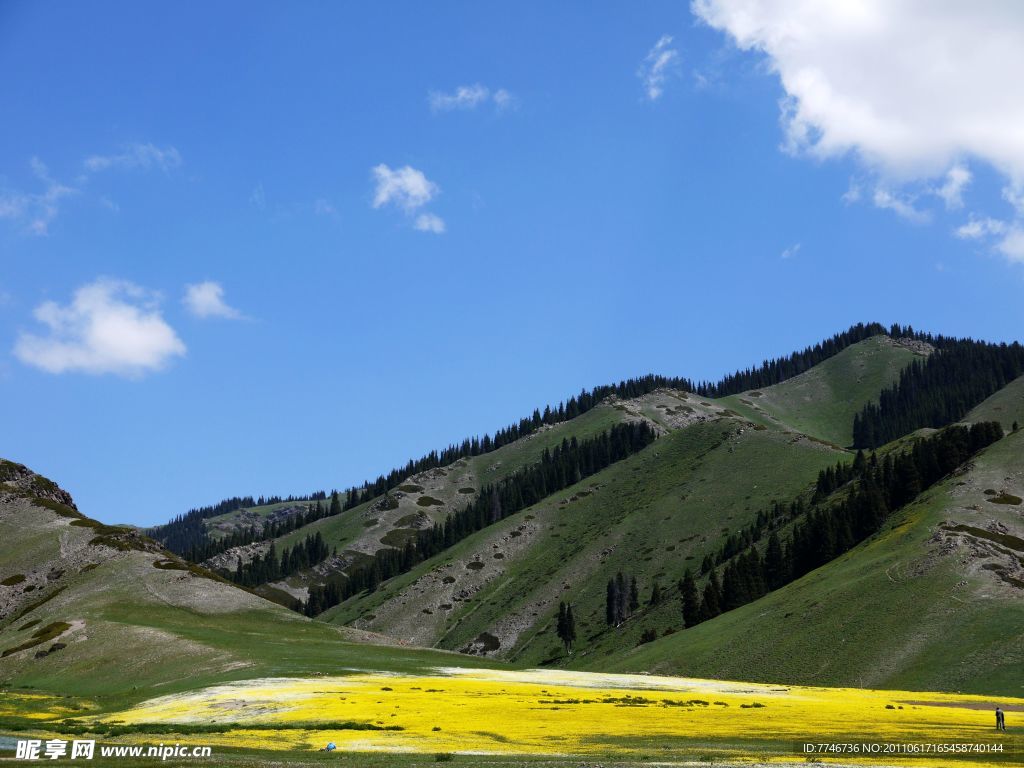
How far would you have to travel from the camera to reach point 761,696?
7169 centimetres

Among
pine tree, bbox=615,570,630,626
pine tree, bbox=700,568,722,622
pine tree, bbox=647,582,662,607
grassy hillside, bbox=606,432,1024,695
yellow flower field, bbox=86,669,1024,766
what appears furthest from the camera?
pine tree, bbox=615,570,630,626

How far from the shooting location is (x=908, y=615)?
102688 mm

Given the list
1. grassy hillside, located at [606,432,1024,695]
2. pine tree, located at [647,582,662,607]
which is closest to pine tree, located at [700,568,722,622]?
grassy hillside, located at [606,432,1024,695]

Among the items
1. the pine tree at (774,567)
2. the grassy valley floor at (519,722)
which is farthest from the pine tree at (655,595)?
the grassy valley floor at (519,722)

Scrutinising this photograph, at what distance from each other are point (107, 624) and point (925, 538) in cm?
11842

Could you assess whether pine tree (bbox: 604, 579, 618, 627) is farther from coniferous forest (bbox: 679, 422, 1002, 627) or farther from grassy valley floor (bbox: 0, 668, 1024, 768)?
grassy valley floor (bbox: 0, 668, 1024, 768)

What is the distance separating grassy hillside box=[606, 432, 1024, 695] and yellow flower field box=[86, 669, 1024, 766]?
561 inches

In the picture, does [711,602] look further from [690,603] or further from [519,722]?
[519,722]

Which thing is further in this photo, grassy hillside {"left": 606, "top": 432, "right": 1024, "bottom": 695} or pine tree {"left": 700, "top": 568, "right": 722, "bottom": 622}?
pine tree {"left": 700, "top": 568, "right": 722, "bottom": 622}

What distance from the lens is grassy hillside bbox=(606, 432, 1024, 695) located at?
9119 cm

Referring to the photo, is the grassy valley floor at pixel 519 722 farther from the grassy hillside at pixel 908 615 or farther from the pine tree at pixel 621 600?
the pine tree at pixel 621 600

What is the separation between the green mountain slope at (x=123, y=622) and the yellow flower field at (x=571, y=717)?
617 inches

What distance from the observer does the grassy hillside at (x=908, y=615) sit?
91188mm

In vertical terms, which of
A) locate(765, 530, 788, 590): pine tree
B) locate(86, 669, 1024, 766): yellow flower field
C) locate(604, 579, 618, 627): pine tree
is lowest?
locate(86, 669, 1024, 766): yellow flower field
